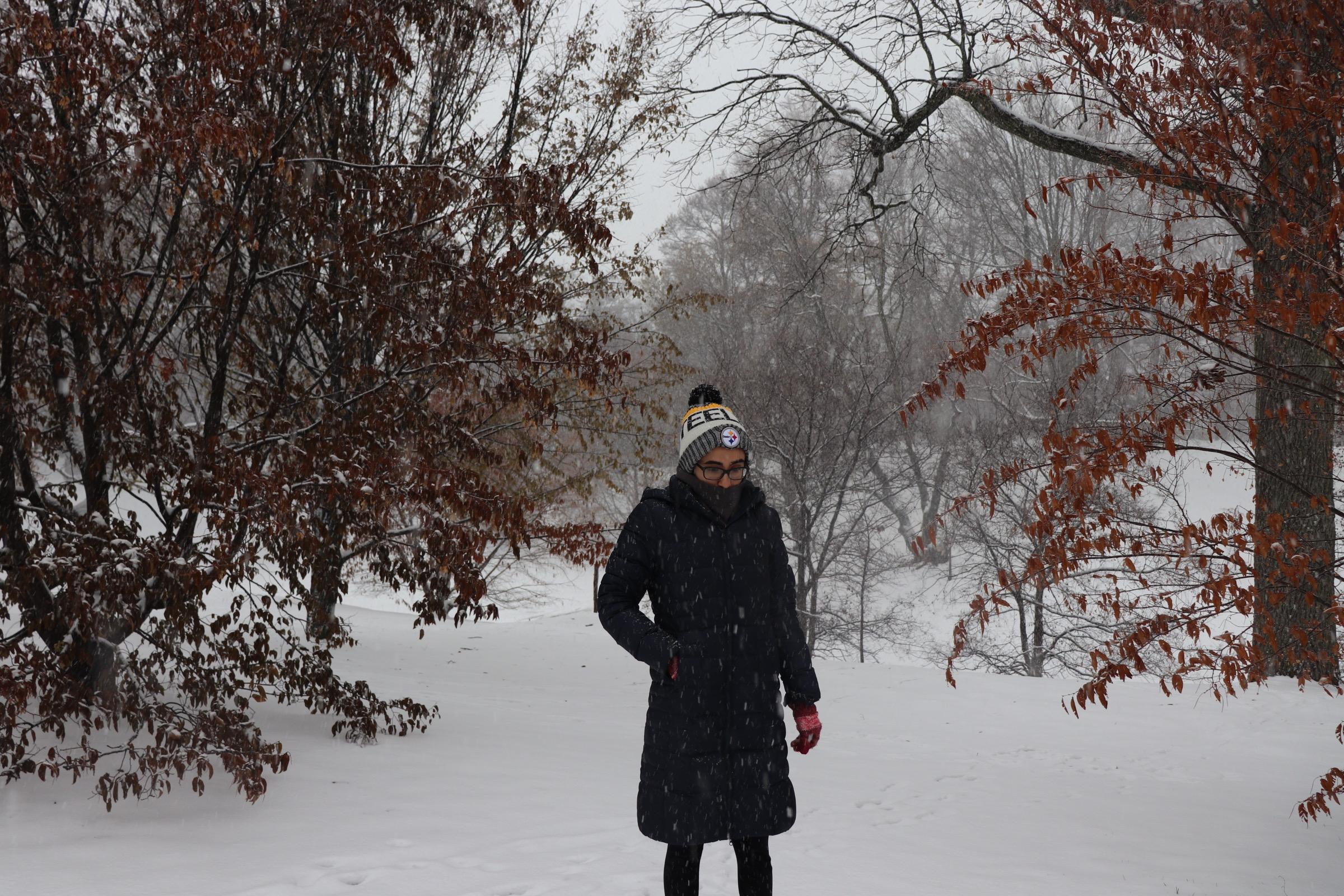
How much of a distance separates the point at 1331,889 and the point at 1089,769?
272 centimetres


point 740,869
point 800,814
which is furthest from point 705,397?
point 800,814

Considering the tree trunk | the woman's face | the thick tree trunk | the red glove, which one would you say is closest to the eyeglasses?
the woman's face

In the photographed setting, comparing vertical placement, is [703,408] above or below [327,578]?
above

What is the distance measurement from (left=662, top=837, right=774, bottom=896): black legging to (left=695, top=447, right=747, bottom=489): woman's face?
1.12m

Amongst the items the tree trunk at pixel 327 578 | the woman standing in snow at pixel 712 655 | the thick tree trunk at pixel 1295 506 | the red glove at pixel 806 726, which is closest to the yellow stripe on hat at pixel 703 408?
the woman standing in snow at pixel 712 655

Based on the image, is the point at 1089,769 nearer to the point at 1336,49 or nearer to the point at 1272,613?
the point at 1272,613

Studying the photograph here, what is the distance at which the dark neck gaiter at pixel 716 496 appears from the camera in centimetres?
310

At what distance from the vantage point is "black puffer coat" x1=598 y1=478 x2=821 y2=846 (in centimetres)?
286

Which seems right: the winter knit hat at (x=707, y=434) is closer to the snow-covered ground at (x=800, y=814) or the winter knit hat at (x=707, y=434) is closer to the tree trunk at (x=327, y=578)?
the snow-covered ground at (x=800, y=814)

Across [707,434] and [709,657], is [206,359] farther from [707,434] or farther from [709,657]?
[709,657]

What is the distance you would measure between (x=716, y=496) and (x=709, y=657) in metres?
0.53

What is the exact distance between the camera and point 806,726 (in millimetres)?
2986

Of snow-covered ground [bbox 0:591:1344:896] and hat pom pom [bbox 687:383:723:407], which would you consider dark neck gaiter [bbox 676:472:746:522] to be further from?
snow-covered ground [bbox 0:591:1344:896]

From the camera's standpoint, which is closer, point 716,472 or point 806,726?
point 806,726
